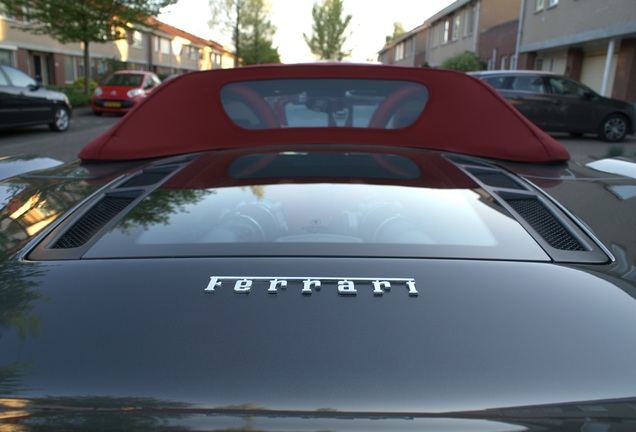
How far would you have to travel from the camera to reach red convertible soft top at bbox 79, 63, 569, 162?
7.30 ft

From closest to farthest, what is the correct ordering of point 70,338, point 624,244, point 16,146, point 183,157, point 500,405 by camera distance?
point 500,405 → point 70,338 → point 624,244 → point 183,157 → point 16,146

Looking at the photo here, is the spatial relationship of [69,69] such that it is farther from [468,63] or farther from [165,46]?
[468,63]

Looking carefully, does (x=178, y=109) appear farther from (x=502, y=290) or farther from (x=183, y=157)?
(x=502, y=290)

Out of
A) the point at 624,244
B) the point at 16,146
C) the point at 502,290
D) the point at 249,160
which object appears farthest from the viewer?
the point at 16,146

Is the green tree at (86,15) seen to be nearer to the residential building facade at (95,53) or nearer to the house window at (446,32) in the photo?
the residential building facade at (95,53)

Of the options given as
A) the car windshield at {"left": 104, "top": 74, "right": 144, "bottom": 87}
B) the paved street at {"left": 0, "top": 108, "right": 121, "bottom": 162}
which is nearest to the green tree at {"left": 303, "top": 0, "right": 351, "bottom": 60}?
the car windshield at {"left": 104, "top": 74, "right": 144, "bottom": 87}

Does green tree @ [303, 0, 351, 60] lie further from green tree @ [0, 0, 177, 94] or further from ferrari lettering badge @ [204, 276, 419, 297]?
ferrari lettering badge @ [204, 276, 419, 297]

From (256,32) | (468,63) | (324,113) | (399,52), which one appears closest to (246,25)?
(256,32)

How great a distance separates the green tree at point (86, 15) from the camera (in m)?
19.0

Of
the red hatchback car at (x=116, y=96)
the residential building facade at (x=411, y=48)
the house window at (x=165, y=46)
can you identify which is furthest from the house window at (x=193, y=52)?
the red hatchback car at (x=116, y=96)

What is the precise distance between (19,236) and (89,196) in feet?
1.06

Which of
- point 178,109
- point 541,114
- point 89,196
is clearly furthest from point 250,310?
point 541,114

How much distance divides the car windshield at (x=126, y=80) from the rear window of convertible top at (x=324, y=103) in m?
18.1

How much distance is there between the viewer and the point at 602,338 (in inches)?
36.0
